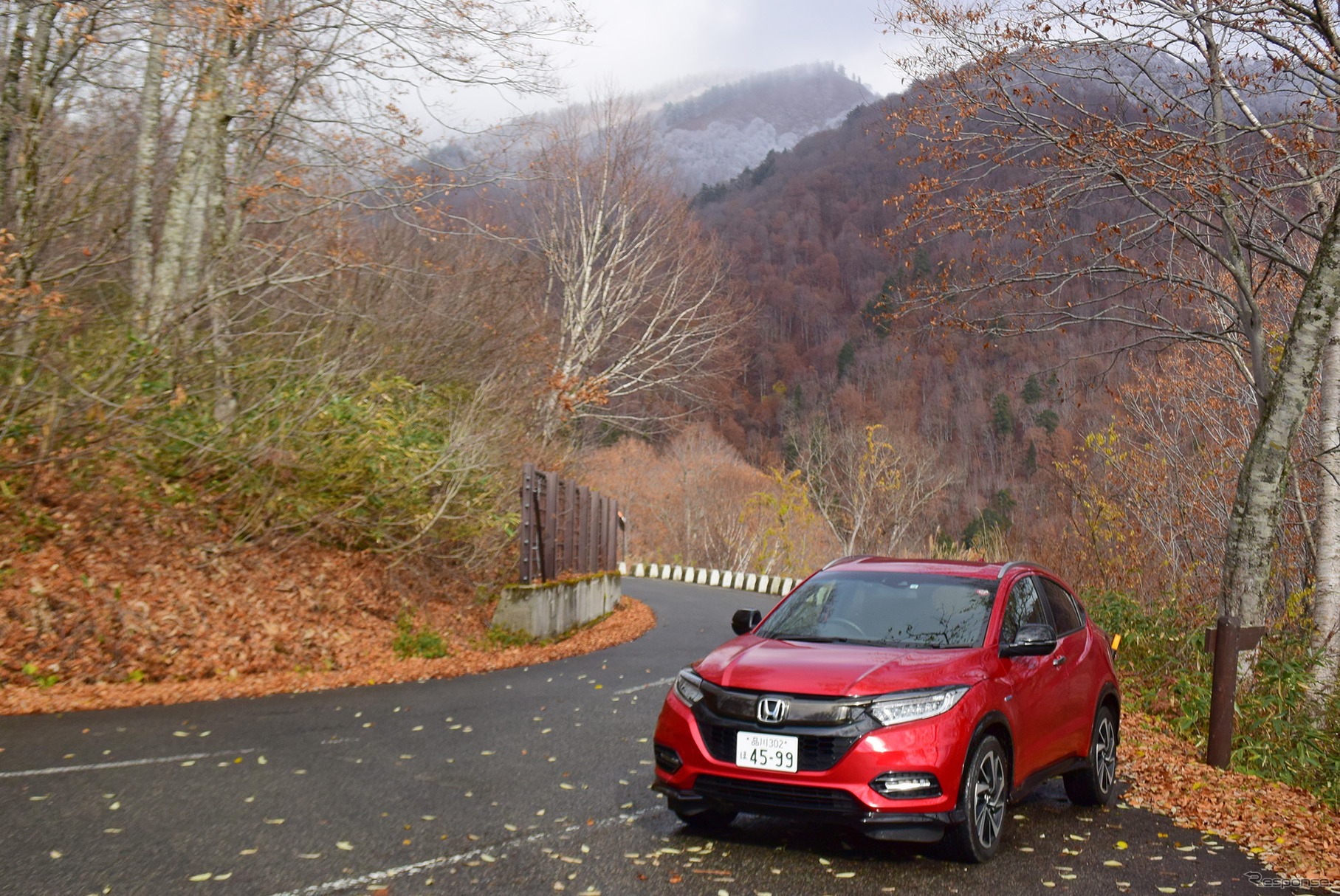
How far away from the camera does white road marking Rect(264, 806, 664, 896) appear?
195 inches

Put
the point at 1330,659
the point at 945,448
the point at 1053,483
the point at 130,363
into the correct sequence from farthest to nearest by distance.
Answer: the point at 945,448, the point at 1053,483, the point at 130,363, the point at 1330,659

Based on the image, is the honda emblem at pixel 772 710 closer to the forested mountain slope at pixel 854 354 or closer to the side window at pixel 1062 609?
the side window at pixel 1062 609

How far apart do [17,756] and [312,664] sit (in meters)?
5.12

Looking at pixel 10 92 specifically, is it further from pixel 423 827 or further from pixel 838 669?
pixel 838 669

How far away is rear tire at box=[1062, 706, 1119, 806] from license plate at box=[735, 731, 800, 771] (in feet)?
8.72

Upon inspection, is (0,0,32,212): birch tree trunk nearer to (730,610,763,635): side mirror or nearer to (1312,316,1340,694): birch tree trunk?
(730,610,763,635): side mirror

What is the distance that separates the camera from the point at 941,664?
586 cm

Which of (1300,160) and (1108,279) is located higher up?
(1300,160)

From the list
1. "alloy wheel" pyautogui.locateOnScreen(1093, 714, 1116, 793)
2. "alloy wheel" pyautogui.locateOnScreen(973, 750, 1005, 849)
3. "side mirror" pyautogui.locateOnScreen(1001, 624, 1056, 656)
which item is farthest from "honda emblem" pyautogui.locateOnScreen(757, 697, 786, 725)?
"alloy wheel" pyautogui.locateOnScreen(1093, 714, 1116, 793)

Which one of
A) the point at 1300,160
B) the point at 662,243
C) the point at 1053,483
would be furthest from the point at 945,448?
the point at 1300,160

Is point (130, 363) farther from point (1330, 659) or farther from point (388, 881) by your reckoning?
point (1330, 659)

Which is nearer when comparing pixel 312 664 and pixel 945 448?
pixel 312 664

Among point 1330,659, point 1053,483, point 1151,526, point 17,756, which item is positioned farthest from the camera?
point 1053,483

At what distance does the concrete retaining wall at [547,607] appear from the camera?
52.3ft
